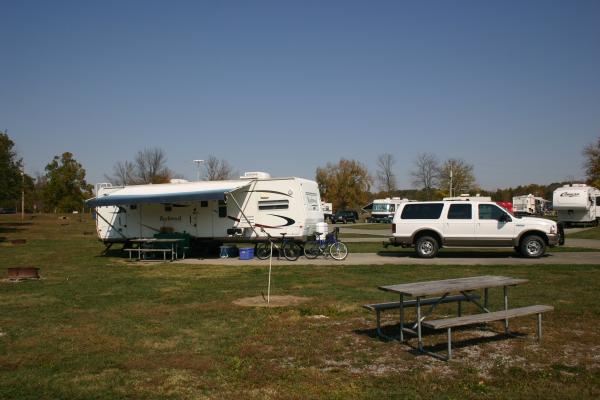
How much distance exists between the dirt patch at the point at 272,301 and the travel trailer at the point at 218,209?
314 inches

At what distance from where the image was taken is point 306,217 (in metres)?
19.2

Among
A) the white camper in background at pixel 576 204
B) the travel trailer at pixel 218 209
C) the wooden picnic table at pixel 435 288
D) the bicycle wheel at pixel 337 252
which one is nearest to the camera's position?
the wooden picnic table at pixel 435 288

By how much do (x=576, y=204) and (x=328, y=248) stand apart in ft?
83.1

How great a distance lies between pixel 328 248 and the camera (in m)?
19.3

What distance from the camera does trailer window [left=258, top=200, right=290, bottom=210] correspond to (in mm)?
19391

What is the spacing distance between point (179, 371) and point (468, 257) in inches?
586

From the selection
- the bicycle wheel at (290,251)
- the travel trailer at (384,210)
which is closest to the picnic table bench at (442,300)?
the bicycle wheel at (290,251)

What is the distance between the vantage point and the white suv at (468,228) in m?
17.9

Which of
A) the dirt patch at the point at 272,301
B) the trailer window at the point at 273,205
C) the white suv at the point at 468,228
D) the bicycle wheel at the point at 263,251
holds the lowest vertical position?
the dirt patch at the point at 272,301

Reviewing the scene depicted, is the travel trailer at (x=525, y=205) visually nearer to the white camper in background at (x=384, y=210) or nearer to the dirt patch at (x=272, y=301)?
the white camper in background at (x=384, y=210)

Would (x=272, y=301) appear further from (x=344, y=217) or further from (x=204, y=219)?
(x=344, y=217)

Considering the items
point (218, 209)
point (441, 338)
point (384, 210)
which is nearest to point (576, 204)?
point (384, 210)

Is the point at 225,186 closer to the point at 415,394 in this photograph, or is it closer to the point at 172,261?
the point at 172,261

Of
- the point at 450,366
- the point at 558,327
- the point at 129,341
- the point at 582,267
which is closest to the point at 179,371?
the point at 129,341
